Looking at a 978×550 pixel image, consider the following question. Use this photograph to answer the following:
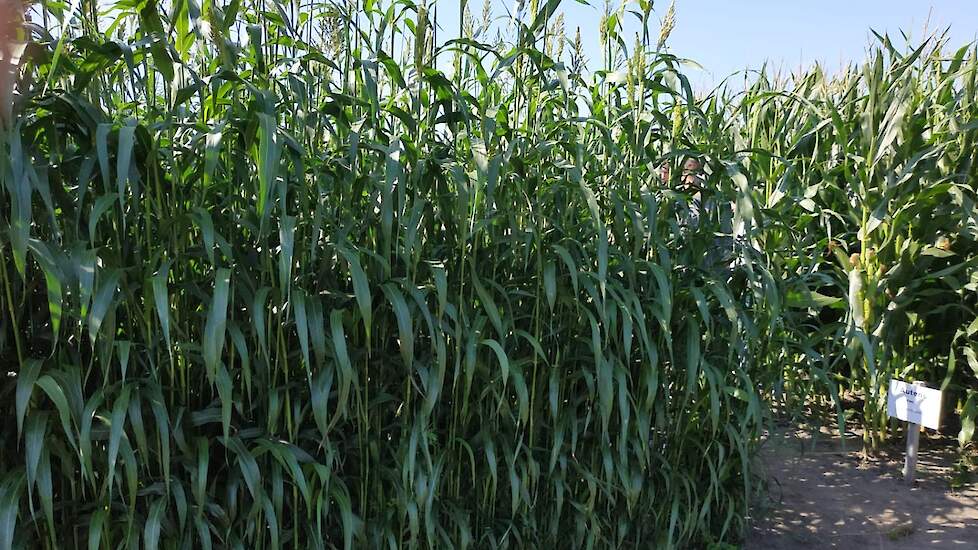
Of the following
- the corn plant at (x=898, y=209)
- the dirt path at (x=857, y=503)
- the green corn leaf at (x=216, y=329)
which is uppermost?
the corn plant at (x=898, y=209)

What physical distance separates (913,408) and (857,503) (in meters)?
0.44

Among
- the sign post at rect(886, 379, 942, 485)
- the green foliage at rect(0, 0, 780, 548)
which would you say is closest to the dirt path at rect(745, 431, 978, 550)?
the sign post at rect(886, 379, 942, 485)

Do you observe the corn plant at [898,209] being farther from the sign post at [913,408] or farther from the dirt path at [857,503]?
the dirt path at [857,503]

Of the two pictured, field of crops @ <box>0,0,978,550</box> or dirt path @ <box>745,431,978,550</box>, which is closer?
field of crops @ <box>0,0,978,550</box>

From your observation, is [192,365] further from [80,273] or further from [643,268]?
[643,268]

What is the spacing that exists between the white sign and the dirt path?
0.97 ft

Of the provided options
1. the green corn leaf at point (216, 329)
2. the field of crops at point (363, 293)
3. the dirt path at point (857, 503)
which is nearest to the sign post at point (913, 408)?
the dirt path at point (857, 503)

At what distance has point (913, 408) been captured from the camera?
114 inches

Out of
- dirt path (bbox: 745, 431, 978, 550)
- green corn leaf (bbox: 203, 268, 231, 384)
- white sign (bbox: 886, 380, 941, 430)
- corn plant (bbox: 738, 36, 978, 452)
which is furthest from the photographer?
corn plant (bbox: 738, 36, 978, 452)

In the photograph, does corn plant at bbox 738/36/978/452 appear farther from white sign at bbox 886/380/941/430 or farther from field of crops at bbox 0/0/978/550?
field of crops at bbox 0/0/978/550

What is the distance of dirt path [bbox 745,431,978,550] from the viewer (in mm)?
2523

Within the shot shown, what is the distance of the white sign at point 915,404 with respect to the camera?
9.20 ft

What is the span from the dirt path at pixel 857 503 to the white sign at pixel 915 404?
0.30 meters

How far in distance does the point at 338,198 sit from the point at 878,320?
253 cm
